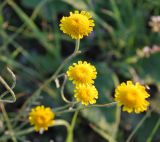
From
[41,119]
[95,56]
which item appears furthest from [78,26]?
[95,56]

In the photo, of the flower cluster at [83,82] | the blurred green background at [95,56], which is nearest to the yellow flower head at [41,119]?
the flower cluster at [83,82]

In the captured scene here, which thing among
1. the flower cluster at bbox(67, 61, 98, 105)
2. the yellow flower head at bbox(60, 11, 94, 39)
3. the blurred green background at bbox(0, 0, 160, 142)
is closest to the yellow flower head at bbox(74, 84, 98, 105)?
the flower cluster at bbox(67, 61, 98, 105)

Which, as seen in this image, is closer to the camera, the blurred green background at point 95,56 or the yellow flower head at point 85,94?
the yellow flower head at point 85,94

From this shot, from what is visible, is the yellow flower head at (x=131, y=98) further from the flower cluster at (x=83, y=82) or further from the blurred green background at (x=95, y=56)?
the blurred green background at (x=95, y=56)

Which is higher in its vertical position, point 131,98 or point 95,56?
point 95,56

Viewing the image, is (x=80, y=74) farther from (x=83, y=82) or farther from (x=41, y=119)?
(x=41, y=119)

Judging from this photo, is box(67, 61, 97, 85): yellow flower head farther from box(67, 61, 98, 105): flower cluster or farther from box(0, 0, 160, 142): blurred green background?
box(0, 0, 160, 142): blurred green background
